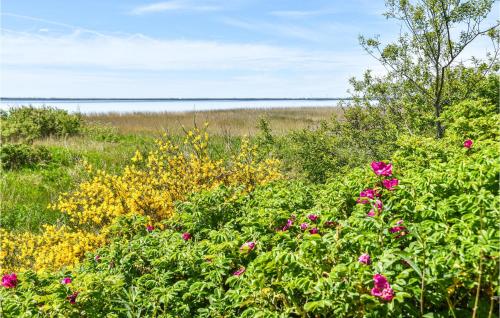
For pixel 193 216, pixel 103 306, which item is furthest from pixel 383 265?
pixel 193 216

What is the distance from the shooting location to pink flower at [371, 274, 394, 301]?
221 cm

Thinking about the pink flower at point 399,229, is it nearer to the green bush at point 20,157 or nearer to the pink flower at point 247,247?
the pink flower at point 247,247

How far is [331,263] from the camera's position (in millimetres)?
2863

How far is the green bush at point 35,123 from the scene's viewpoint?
62.0 ft

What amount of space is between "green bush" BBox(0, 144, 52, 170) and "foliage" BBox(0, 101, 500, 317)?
422 inches

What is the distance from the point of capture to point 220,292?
3129mm

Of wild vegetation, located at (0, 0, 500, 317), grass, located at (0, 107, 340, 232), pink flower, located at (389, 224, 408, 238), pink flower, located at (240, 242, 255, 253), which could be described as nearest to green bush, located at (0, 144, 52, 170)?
grass, located at (0, 107, 340, 232)

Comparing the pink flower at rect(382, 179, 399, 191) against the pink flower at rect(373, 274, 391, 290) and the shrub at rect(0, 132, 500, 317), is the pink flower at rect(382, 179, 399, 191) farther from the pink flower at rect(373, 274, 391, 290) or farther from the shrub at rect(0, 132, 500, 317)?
the pink flower at rect(373, 274, 391, 290)

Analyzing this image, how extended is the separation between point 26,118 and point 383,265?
70.2 ft

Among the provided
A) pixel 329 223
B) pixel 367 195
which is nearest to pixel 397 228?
pixel 367 195

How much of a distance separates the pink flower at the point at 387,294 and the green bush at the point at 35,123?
1862 centimetres

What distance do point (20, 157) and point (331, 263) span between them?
1347 centimetres

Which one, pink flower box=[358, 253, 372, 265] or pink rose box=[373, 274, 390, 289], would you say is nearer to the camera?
pink rose box=[373, 274, 390, 289]

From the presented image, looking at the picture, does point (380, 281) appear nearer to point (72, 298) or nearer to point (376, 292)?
point (376, 292)
